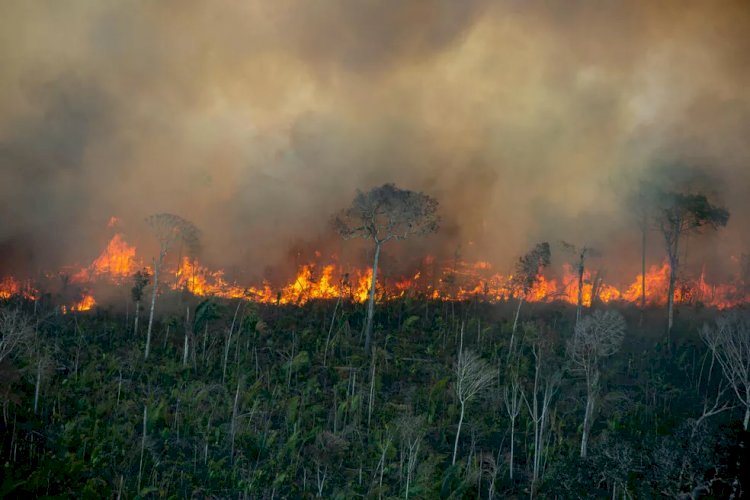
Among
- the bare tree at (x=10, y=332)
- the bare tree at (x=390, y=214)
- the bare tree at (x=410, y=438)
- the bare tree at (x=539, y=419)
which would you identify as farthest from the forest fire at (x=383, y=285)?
the bare tree at (x=410, y=438)

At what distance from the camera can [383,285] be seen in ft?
255

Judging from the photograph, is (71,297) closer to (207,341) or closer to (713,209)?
(207,341)

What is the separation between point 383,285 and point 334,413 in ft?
111

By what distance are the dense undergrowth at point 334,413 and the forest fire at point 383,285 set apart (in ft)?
21.4

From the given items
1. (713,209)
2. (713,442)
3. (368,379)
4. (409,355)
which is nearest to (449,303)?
(409,355)

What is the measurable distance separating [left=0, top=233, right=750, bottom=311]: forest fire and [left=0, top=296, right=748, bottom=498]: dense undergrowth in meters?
6.51

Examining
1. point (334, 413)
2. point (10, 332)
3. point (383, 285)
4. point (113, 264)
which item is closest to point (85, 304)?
point (113, 264)

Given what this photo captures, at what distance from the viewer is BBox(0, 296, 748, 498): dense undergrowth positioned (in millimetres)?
32625

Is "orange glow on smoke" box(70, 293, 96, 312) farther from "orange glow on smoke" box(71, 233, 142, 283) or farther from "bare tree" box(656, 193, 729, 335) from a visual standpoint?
"bare tree" box(656, 193, 729, 335)

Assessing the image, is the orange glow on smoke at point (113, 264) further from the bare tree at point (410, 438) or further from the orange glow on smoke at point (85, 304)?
the bare tree at point (410, 438)

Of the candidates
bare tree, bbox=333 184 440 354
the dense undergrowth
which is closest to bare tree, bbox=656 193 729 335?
the dense undergrowth

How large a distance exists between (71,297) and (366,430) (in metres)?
48.7

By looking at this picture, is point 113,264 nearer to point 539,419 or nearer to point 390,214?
point 390,214

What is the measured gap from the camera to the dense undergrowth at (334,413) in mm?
32625
